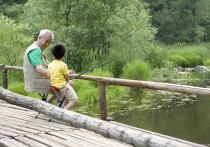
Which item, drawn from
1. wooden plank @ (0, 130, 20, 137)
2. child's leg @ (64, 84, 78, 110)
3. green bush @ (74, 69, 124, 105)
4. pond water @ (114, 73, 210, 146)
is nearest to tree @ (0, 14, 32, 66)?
green bush @ (74, 69, 124, 105)

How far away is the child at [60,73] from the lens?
5.56 m

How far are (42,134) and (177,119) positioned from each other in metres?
6.40

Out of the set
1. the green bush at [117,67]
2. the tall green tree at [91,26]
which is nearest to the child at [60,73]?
the green bush at [117,67]

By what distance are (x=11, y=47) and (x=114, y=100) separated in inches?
206

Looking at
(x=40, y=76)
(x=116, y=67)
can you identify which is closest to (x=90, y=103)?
(x=116, y=67)

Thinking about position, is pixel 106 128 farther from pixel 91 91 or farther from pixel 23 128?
pixel 91 91

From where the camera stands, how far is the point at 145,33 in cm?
1975

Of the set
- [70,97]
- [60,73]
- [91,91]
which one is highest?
[60,73]

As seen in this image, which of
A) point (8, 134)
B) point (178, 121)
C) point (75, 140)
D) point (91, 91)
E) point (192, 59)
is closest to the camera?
point (75, 140)

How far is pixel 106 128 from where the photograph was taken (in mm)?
4664

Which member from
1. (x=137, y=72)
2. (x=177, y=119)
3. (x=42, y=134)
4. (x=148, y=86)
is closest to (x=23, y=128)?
(x=42, y=134)

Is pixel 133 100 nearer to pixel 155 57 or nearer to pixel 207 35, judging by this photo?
pixel 155 57

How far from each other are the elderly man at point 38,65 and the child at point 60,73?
0.12 m

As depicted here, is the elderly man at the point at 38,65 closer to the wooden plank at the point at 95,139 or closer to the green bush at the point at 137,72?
the wooden plank at the point at 95,139
